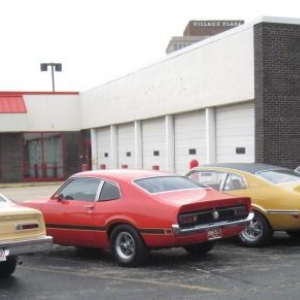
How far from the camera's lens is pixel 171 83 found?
2284 cm

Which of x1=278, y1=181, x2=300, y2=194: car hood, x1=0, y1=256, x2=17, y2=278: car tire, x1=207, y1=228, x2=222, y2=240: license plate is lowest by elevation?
x1=0, y1=256, x2=17, y2=278: car tire

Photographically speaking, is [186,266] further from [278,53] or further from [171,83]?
[171,83]

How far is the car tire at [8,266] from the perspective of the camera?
822 cm

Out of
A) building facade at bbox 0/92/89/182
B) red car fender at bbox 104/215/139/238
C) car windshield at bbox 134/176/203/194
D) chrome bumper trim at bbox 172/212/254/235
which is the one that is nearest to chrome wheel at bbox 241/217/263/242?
chrome bumper trim at bbox 172/212/254/235

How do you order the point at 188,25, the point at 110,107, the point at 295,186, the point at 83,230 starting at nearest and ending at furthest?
Answer: 1. the point at 83,230
2. the point at 295,186
3. the point at 110,107
4. the point at 188,25

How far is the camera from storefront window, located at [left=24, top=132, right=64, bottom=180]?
110 ft

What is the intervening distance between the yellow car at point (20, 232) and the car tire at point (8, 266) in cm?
17

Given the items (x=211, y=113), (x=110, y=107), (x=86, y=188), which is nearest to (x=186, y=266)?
(x=86, y=188)

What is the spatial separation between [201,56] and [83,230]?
40.6 feet

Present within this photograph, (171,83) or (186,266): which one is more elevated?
(171,83)

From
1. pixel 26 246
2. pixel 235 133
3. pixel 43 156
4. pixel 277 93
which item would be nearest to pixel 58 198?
pixel 26 246

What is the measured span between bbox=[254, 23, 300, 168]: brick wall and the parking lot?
7.70 metres

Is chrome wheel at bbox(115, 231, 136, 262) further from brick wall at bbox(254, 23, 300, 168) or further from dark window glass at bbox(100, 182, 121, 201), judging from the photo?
brick wall at bbox(254, 23, 300, 168)

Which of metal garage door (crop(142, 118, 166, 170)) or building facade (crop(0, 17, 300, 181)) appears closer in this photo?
building facade (crop(0, 17, 300, 181))
